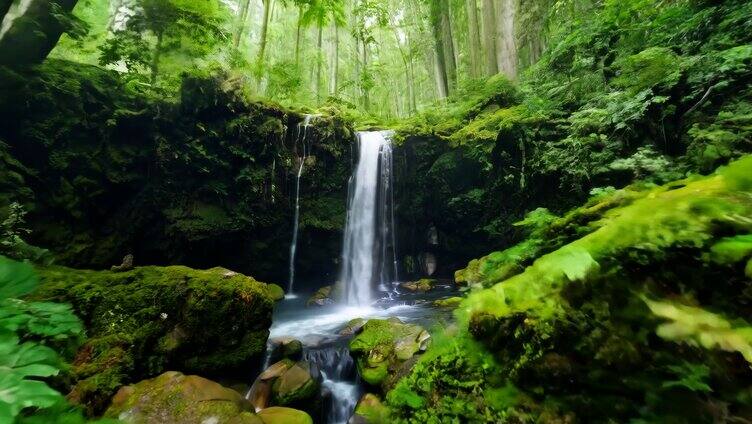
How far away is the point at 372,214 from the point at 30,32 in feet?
32.1

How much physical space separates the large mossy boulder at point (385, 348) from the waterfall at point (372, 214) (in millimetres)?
6108

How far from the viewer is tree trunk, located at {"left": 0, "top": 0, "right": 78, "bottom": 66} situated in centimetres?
721

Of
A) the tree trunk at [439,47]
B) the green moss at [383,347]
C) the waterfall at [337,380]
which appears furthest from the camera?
the tree trunk at [439,47]

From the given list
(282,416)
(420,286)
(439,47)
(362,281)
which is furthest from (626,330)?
(439,47)

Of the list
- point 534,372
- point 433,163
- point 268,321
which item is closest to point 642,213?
point 534,372

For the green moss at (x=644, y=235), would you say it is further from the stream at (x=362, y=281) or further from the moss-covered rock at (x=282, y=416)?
the stream at (x=362, y=281)

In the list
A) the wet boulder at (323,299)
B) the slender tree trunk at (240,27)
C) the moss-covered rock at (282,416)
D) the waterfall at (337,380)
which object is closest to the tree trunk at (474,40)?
the slender tree trunk at (240,27)

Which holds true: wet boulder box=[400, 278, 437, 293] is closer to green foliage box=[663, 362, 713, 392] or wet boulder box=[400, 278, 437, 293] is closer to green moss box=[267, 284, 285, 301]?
green moss box=[267, 284, 285, 301]

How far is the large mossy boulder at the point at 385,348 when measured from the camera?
4.80m

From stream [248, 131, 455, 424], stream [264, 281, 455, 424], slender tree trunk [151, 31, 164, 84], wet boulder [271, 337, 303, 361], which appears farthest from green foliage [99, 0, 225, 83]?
wet boulder [271, 337, 303, 361]

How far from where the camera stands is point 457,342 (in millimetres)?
1658

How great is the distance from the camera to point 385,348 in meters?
5.21

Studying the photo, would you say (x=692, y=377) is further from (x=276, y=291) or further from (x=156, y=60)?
(x=156, y=60)

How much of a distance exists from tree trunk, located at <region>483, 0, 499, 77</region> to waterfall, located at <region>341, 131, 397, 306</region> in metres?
4.59
